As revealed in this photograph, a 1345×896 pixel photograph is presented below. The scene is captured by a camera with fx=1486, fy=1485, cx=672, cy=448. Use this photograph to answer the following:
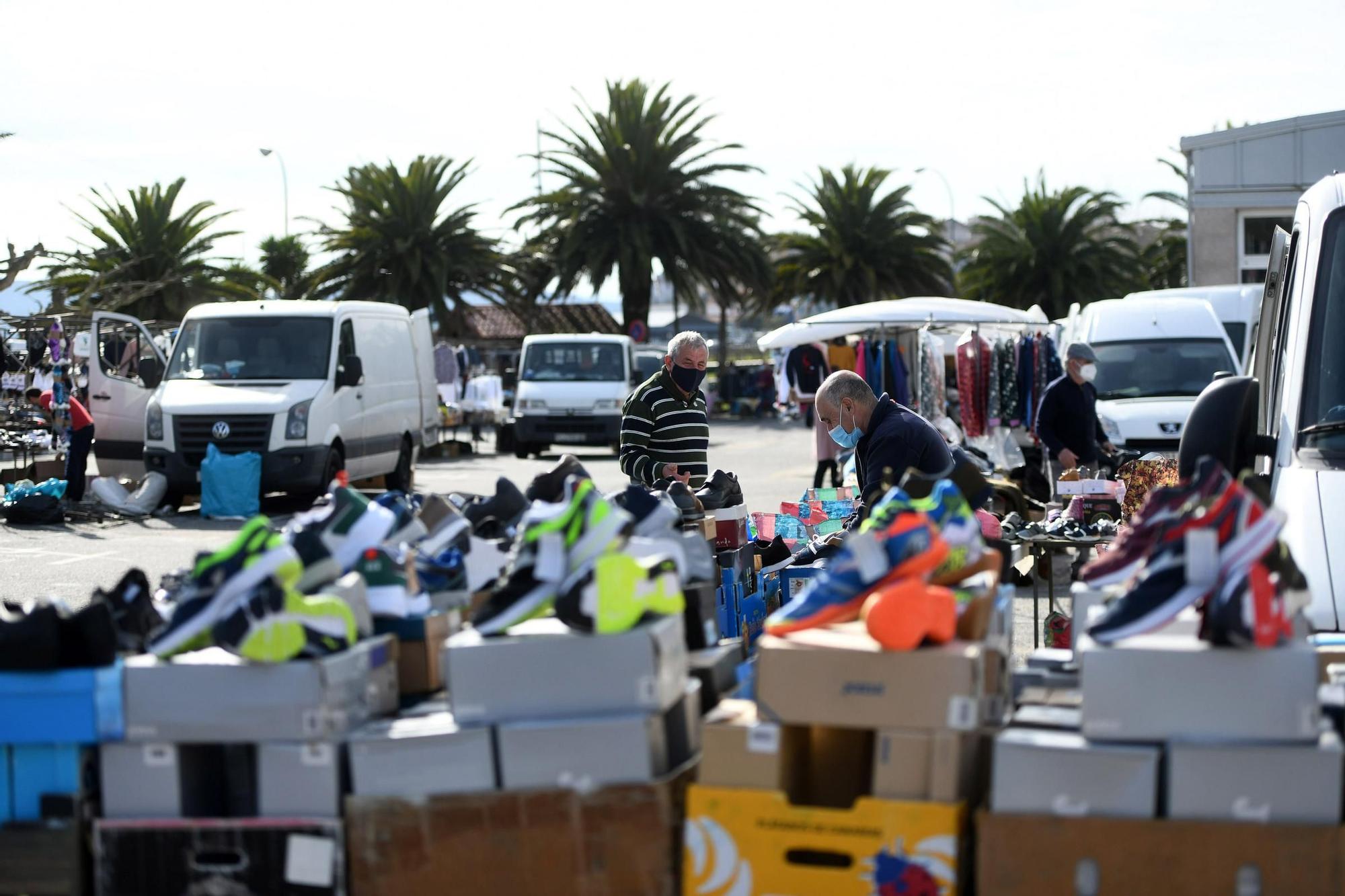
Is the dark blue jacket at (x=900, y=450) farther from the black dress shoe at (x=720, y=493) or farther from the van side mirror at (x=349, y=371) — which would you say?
the van side mirror at (x=349, y=371)

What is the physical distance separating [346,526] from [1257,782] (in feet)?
8.67

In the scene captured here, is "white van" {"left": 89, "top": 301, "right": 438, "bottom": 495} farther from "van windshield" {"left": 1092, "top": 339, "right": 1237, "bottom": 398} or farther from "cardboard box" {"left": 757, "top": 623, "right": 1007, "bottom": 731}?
"cardboard box" {"left": 757, "top": 623, "right": 1007, "bottom": 731}

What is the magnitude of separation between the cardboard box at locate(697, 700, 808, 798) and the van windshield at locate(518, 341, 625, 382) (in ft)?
75.1

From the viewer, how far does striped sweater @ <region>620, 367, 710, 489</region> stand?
8.81m

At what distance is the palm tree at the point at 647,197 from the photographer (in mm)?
44531

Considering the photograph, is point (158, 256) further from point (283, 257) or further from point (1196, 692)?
point (1196, 692)

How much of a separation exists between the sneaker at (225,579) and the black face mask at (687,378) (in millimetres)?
4756

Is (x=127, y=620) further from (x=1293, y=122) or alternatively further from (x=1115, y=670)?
(x=1293, y=122)

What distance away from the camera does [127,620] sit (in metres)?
4.52

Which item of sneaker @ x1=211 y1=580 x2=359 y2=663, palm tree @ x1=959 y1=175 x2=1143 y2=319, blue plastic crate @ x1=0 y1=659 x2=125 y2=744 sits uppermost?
palm tree @ x1=959 y1=175 x2=1143 y2=319

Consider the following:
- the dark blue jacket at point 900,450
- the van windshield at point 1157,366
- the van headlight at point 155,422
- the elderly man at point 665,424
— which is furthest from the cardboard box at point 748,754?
the van headlight at point 155,422

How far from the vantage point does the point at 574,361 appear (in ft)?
89.0

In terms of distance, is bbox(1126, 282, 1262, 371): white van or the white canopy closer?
the white canopy

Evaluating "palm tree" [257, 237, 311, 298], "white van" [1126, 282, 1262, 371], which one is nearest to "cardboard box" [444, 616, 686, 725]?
"white van" [1126, 282, 1262, 371]
